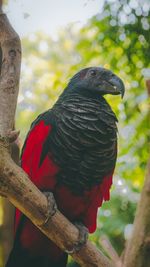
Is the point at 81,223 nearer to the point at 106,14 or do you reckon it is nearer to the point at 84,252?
the point at 84,252

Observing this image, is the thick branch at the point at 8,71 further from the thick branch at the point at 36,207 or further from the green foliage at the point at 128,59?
the green foliage at the point at 128,59

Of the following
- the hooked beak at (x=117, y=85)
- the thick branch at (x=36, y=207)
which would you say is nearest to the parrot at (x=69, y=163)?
the hooked beak at (x=117, y=85)

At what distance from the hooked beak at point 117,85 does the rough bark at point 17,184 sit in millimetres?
746

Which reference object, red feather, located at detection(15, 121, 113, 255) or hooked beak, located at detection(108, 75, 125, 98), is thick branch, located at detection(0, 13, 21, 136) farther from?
hooked beak, located at detection(108, 75, 125, 98)

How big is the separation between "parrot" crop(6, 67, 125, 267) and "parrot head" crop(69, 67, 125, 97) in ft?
0.04

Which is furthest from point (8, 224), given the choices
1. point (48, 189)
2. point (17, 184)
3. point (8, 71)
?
point (8, 71)

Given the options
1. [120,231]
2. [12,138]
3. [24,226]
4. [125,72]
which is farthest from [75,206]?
[125,72]

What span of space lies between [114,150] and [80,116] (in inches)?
14.1

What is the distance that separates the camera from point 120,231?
4.66m

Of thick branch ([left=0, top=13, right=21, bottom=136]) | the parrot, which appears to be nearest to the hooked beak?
the parrot

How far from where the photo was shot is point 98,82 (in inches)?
142

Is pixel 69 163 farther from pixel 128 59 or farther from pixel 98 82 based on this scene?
pixel 128 59

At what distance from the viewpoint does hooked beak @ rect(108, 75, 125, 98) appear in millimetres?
3431

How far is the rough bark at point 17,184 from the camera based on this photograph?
2.48 meters
